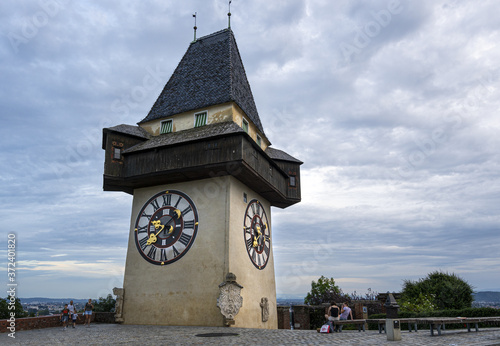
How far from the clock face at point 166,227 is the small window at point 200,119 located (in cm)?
372

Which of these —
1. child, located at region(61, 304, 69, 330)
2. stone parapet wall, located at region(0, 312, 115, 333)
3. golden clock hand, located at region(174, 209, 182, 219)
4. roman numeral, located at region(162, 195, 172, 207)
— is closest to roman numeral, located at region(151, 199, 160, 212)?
roman numeral, located at region(162, 195, 172, 207)

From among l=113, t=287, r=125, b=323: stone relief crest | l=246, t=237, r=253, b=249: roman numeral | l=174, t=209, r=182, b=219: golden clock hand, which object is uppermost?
l=174, t=209, r=182, b=219: golden clock hand

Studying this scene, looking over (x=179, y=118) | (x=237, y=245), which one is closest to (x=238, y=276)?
(x=237, y=245)

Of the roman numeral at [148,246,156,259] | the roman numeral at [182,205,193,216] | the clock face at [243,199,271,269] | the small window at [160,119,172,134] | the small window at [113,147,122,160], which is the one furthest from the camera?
the small window at [160,119,172,134]

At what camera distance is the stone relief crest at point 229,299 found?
14.2 m

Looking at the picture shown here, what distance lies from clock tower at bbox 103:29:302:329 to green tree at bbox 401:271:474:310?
9.29 m

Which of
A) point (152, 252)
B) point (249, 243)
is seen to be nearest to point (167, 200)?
point (152, 252)

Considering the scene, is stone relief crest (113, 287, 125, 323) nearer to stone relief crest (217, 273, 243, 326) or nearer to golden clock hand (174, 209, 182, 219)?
golden clock hand (174, 209, 182, 219)

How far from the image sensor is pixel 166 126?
781 inches

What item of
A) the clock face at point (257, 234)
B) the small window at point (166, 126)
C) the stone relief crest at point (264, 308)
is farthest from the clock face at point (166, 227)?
the stone relief crest at point (264, 308)

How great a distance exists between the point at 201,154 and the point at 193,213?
2.55 meters

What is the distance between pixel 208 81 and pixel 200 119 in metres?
2.66

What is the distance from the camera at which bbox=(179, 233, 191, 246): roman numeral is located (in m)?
16.1

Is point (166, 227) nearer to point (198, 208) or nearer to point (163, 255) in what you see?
point (163, 255)
